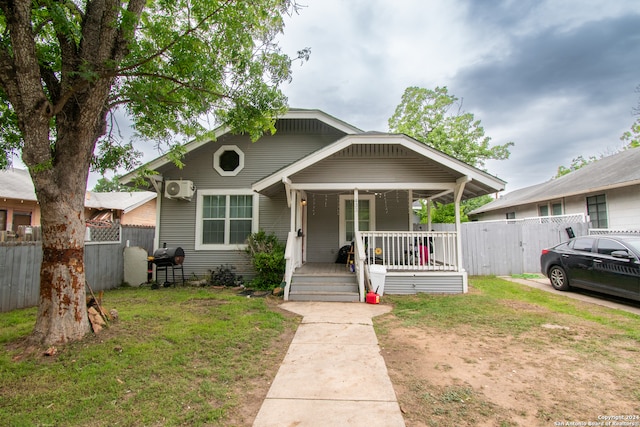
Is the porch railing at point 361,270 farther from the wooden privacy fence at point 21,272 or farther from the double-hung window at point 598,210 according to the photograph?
the double-hung window at point 598,210

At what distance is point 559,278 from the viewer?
24.3 ft

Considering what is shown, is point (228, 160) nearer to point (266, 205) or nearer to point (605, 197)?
point (266, 205)

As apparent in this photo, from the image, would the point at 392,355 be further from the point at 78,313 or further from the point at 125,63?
the point at 125,63

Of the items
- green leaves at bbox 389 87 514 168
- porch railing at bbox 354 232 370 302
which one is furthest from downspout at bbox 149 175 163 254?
green leaves at bbox 389 87 514 168

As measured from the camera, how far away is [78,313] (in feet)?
12.3

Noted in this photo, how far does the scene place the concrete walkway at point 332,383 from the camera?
7.43ft

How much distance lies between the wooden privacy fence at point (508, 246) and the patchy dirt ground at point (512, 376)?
5923 millimetres

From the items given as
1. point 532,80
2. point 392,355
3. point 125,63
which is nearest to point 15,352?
point 125,63

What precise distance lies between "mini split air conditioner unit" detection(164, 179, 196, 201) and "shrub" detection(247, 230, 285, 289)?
8.08 feet

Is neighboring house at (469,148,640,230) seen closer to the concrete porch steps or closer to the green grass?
the concrete porch steps

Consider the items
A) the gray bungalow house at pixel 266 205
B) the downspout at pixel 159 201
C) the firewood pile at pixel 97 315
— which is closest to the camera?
the firewood pile at pixel 97 315

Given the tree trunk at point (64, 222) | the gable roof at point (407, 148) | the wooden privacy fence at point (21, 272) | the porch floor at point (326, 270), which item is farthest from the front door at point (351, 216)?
the wooden privacy fence at point (21, 272)

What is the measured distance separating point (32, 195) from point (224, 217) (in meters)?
11.7

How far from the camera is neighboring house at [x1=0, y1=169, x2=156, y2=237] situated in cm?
1302
